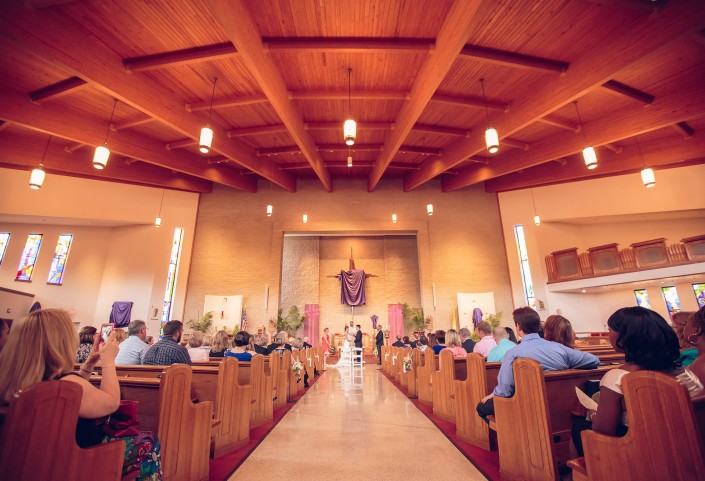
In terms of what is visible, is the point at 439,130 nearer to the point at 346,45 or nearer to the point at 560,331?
the point at 346,45

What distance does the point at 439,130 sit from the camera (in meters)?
7.18

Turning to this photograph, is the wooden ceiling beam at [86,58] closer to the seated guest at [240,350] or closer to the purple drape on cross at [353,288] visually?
the seated guest at [240,350]

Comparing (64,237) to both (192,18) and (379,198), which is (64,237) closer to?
(192,18)

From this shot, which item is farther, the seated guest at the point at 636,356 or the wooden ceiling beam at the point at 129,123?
the wooden ceiling beam at the point at 129,123

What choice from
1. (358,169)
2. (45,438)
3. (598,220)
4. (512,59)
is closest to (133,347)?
(45,438)

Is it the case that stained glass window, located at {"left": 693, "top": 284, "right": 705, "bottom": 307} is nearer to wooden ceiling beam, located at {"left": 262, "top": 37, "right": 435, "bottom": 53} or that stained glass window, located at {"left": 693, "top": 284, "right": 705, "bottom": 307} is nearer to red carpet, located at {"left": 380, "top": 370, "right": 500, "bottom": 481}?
red carpet, located at {"left": 380, "top": 370, "right": 500, "bottom": 481}

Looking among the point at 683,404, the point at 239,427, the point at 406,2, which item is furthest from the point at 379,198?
the point at 683,404

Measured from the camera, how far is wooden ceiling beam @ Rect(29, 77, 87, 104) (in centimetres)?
504

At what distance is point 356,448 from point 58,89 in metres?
6.96

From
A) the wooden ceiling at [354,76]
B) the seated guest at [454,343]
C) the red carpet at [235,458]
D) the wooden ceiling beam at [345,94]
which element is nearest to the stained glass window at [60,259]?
the wooden ceiling at [354,76]

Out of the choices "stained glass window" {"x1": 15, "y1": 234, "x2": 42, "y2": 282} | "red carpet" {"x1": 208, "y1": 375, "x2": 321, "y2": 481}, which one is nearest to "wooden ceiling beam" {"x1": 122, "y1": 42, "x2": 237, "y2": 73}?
"red carpet" {"x1": 208, "y1": 375, "x2": 321, "y2": 481}

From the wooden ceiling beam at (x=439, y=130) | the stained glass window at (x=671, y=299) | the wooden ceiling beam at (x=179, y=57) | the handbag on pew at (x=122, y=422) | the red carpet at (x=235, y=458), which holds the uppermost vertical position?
the wooden ceiling beam at (x=439, y=130)

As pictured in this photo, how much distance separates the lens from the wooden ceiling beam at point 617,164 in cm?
682

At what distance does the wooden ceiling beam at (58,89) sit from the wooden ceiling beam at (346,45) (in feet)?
10.7
